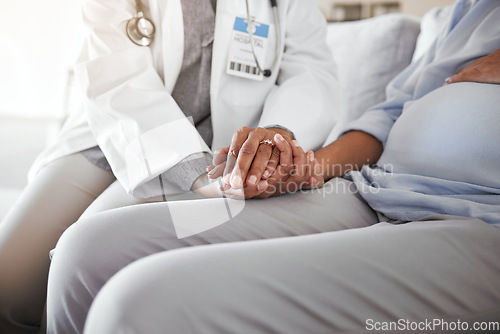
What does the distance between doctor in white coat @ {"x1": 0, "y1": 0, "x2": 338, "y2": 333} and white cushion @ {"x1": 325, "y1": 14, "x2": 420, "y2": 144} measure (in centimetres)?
25

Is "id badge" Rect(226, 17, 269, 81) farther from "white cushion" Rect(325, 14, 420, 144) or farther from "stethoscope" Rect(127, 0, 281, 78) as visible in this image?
"white cushion" Rect(325, 14, 420, 144)

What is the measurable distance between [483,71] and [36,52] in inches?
98.8

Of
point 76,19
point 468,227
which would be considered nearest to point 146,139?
point 468,227

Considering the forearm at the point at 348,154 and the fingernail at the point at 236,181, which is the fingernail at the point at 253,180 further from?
the forearm at the point at 348,154

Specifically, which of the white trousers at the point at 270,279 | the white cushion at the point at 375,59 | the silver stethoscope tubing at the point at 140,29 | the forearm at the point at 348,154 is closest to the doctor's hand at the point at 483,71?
the forearm at the point at 348,154

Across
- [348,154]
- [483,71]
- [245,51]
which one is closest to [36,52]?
[245,51]

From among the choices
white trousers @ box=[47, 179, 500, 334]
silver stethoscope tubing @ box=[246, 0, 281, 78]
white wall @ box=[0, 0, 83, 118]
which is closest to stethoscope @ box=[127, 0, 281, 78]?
silver stethoscope tubing @ box=[246, 0, 281, 78]

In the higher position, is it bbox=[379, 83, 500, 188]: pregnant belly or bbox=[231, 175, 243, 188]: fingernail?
bbox=[379, 83, 500, 188]: pregnant belly

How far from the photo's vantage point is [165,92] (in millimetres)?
835

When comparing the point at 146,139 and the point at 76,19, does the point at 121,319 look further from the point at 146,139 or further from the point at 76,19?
the point at 76,19

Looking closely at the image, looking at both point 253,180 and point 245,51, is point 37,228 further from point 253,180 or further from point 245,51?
point 245,51

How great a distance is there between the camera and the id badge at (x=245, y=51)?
2.83 feet

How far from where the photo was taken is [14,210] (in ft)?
2.44

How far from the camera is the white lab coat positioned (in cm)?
76
